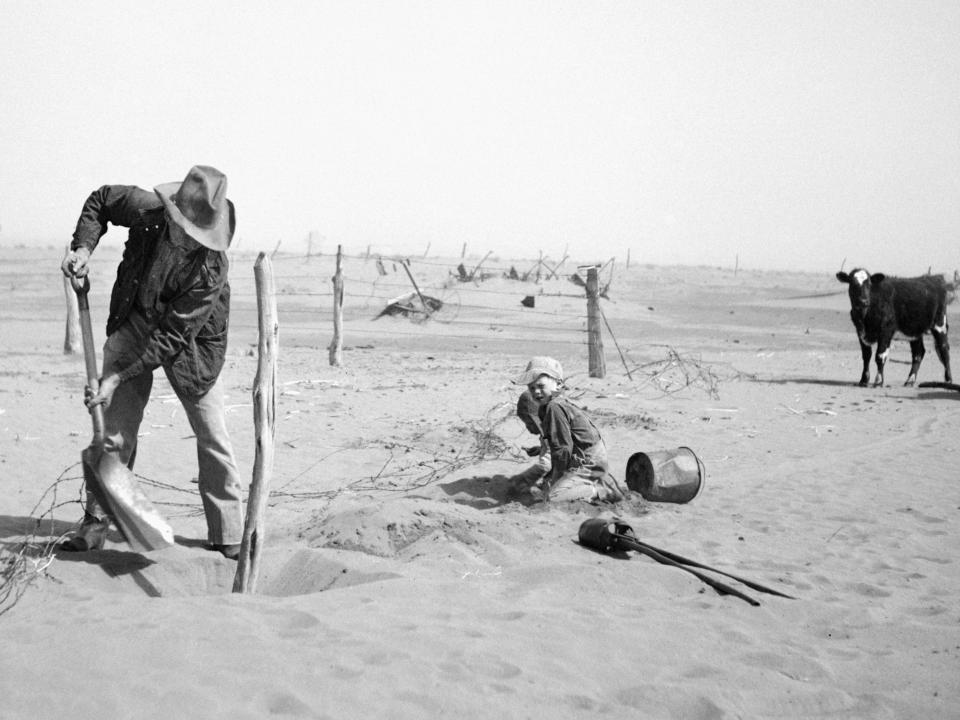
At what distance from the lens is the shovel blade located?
13.7ft

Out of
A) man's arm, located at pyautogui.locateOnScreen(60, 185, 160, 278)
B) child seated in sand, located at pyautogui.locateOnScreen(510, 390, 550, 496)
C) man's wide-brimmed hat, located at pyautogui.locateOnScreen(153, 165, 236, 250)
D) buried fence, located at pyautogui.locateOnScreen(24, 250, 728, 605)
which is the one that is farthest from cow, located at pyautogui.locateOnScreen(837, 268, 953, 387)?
man's arm, located at pyautogui.locateOnScreen(60, 185, 160, 278)

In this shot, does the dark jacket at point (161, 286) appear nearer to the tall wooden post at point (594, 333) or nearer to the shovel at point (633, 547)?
the shovel at point (633, 547)

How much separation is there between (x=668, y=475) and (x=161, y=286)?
3.41 m

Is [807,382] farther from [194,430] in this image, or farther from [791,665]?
[194,430]

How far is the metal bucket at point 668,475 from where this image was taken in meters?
6.02

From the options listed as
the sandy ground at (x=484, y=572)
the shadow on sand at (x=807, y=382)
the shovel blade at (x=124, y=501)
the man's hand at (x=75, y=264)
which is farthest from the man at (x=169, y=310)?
the shadow on sand at (x=807, y=382)

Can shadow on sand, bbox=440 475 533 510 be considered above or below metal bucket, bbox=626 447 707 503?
below

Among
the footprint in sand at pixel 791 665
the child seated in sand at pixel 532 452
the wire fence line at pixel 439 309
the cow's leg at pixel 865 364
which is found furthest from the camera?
the wire fence line at pixel 439 309

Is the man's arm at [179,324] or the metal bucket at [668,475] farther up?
the man's arm at [179,324]

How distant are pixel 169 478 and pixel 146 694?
12.7 feet

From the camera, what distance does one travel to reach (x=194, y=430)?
4.39 metres

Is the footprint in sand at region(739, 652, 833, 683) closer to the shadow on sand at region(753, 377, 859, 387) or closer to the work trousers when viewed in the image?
the work trousers

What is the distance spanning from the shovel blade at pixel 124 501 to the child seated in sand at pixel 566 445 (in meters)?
2.33

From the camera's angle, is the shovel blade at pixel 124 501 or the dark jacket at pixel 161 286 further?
the dark jacket at pixel 161 286
